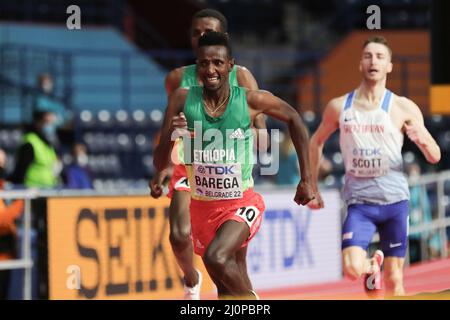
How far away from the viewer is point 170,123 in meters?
7.23

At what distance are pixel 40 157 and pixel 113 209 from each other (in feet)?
5.29

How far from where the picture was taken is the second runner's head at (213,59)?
7.00 meters

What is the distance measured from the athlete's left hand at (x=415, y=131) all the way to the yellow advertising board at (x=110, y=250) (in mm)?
3810

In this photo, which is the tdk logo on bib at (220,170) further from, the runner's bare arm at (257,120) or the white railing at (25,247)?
the white railing at (25,247)

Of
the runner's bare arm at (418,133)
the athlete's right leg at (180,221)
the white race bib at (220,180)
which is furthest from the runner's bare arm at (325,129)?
the white race bib at (220,180)

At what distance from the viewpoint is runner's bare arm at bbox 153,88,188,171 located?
722 centimetres

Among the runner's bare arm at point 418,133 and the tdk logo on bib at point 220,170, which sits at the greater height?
the runner's bare arm at point 418,133

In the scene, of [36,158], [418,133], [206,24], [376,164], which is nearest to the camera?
[206,24]

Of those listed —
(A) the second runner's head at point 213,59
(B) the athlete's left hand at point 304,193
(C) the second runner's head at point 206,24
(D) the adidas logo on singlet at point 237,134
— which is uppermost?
(C) the second runner's head at point 206,24

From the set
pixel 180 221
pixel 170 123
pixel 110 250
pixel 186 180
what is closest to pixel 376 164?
pixel 186 180

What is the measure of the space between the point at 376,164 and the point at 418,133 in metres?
0.42

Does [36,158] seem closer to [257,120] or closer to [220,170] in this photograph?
[257,120]

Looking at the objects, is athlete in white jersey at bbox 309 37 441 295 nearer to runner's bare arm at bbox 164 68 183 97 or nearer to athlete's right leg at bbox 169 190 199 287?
athlete's right leg at bbox 169 190 199 287
